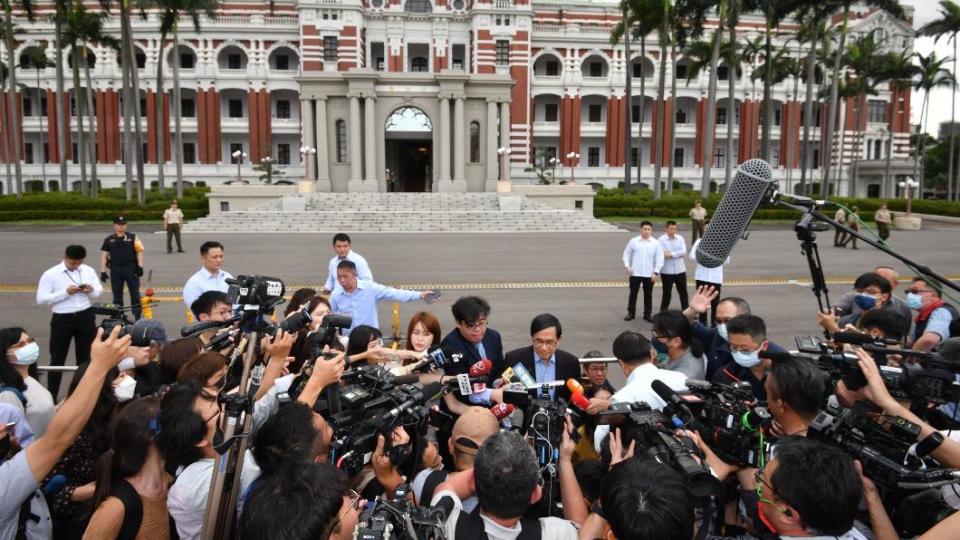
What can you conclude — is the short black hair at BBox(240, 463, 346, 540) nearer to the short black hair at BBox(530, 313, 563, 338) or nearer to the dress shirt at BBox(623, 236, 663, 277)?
the short black hair at BBox(530, 313, 563, 338)

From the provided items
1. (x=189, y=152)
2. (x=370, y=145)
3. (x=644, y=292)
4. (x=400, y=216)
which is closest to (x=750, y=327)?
(x=644, y=292)

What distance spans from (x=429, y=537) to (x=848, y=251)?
2451cm

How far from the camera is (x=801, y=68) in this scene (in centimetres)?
A: 5403

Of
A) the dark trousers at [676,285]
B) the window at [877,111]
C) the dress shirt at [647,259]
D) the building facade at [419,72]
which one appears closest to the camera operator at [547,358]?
the dress shirt at [647,259]

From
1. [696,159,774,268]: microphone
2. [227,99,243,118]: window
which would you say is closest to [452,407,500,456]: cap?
[696,159,774,268]: microphone

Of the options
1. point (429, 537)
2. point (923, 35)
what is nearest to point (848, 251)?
point (429, 537)

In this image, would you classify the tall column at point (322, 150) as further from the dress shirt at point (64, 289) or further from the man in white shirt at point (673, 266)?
the dress shirt at point (64, 289)

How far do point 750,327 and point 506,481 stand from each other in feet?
9.19

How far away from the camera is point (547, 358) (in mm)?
5094

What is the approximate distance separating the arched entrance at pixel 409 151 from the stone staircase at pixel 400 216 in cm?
478

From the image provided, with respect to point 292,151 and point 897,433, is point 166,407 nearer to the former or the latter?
point 897,433

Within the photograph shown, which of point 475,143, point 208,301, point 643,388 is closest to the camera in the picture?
point 643,388

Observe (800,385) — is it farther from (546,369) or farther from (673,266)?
(673,266)

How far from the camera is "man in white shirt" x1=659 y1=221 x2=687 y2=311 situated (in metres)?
11.9
